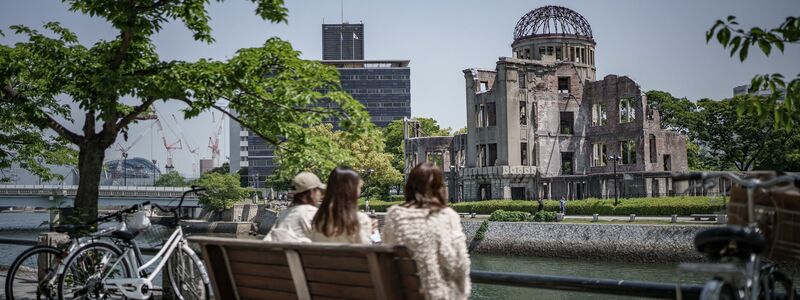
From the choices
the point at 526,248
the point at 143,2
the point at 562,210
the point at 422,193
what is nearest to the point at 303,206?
the point at 422,193

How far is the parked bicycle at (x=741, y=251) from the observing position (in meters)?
3.94

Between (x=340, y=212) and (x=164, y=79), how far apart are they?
4124 mm

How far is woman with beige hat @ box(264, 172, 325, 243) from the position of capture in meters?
5.58

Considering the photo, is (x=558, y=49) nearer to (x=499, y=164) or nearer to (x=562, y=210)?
(x=499, y=164)

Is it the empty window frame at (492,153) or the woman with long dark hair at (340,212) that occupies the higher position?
the empty window frame at (492,153)

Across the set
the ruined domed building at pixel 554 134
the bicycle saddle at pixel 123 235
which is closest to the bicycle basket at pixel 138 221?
the bicycle saddle at pixel 123 235

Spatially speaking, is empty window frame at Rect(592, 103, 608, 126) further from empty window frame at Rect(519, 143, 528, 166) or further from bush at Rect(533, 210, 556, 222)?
bush at Rect(533, 210, 556, 222)

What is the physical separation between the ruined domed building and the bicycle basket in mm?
50421

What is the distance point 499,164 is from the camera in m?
58.3

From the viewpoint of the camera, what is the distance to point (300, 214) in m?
5.67

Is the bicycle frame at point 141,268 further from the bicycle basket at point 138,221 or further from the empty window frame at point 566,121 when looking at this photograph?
the empty window frame at point 566,121

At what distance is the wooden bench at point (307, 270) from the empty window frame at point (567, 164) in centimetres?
5719

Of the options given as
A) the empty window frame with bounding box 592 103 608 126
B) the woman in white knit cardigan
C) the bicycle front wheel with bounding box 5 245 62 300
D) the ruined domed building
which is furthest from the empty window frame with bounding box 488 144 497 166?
the woman in white knit cardigan

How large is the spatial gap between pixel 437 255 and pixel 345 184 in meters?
0.92
